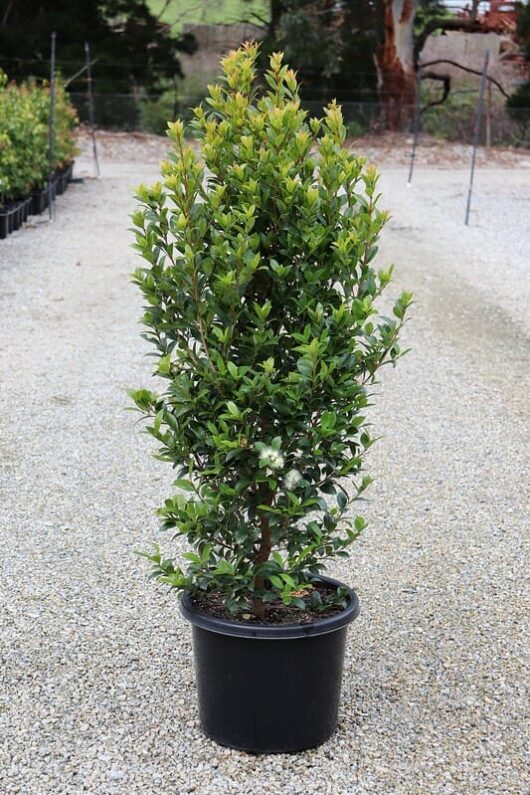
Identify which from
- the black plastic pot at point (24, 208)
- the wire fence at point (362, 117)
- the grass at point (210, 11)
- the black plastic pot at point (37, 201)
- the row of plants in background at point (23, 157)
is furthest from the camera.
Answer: the grass at point (210, 11)

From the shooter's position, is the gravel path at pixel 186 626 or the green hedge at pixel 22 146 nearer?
the gravel path at pixel 186 626

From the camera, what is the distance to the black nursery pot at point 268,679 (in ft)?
9.47

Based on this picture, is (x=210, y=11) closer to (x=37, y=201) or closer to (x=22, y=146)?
(x=37, y=201)

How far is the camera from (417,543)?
4613mm

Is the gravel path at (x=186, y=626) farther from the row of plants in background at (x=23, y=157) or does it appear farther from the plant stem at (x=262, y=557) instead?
the row of plants in background at (x=23, y=157)

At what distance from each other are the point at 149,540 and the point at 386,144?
22.1m

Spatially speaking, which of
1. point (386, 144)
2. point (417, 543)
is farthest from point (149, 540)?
point (386, 144)

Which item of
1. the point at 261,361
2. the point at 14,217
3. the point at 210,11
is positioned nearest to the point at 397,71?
the point at 210,11

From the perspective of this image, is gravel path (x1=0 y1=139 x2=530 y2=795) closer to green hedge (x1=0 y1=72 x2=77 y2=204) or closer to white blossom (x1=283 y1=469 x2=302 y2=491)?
white blossom (x1=283 y1=469 x2=302 y2=491)

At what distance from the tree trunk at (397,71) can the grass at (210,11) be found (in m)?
4.08

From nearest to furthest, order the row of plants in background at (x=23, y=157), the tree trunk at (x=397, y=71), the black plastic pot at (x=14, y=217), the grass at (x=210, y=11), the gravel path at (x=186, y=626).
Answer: the gravel path at (x=186, y=626)
the row of plants in background at (x=23, y=157)
the black plastic pot at (x=14, y=217)
the tree trunk at (x=397, y=71)
the grass at (x=210, y=11)

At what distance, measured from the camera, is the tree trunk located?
1033 inches

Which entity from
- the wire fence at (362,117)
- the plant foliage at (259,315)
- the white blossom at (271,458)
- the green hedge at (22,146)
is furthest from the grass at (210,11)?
the white blossom at (271,458)

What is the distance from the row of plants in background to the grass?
14359 millimetres
